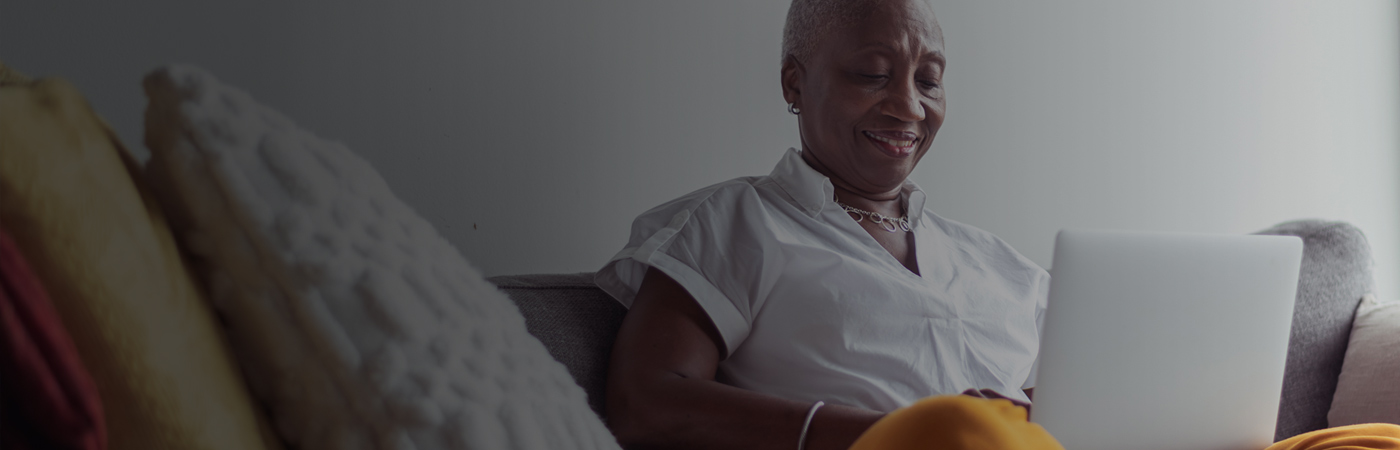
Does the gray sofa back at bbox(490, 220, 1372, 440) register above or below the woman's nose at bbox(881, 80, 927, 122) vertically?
below

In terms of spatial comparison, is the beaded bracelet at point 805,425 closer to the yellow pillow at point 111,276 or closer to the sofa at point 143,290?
the sofa at point 143,290

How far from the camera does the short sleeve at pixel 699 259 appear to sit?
105cm

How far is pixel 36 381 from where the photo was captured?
0.35 meters

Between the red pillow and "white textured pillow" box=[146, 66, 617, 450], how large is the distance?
116 millimetres

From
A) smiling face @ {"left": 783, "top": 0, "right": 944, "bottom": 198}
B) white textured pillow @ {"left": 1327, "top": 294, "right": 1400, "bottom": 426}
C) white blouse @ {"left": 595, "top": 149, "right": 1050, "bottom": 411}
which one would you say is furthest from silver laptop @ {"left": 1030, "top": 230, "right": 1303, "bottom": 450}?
white textured pillow @ {"left": 1327, "top": 294, "right": 1400, "bottom": 426}

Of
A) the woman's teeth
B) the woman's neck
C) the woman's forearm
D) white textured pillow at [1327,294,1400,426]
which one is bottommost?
white textured pillow at [1327,294,1400,426]

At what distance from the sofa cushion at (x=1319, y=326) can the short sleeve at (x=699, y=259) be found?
3.46ft

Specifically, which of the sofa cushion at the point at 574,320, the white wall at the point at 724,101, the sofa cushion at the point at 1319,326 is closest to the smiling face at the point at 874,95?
the white wall at the point at 724,101

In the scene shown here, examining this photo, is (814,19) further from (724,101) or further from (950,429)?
(950,429)

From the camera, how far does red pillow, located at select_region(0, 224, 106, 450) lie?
350 millimetres

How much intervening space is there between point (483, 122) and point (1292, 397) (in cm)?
147

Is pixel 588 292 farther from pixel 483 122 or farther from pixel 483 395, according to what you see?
pixel 483 395

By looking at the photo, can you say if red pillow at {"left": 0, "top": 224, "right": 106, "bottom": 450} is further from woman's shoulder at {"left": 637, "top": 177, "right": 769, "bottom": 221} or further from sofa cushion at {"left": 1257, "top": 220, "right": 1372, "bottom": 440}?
sofa cushion at {"left": 1257, "top": 220, "right": 1372, "bottom": 440}

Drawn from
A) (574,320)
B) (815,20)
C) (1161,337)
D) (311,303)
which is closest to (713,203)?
(574,320)
